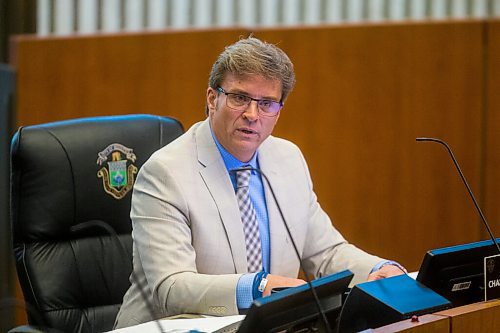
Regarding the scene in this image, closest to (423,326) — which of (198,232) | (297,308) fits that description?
(297,308)

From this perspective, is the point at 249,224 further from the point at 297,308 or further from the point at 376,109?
the point at 376,109

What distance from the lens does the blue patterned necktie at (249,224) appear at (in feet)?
8.04

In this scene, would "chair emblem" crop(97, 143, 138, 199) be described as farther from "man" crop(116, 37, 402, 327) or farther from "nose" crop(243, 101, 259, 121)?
"nose" crop(243, 101, 259, 121)

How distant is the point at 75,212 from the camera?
8.37 ft

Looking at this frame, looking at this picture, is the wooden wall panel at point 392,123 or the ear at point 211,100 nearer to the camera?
the ear at point 211,100

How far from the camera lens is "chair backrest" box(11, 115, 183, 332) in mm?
2490

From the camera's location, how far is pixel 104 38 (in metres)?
4.18

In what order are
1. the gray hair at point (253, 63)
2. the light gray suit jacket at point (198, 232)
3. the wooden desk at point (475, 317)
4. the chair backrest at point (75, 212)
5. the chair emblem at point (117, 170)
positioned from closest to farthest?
the wooden desk at point (475, 317) → the light gray suit jacket at point (198, 232) → the gray hair at point (253, 63) → the chair backrest at point (75, 212) → the chair emblem at point (117, 170)

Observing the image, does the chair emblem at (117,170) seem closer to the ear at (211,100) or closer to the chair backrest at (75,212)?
the chair backrest at (75,212)

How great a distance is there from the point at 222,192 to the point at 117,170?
37 cm

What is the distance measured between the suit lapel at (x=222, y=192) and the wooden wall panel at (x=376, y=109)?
5.43 ft

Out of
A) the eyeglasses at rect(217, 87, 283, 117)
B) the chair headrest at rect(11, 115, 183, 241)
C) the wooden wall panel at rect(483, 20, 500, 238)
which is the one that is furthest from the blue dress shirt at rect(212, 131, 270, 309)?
the wooden wall panel at rect(483, 20, 500, 238)

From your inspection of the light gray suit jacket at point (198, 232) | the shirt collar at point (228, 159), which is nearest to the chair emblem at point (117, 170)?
the light gray suit jacket at point (198, 232)

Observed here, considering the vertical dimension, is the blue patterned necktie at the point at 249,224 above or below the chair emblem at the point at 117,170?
below
